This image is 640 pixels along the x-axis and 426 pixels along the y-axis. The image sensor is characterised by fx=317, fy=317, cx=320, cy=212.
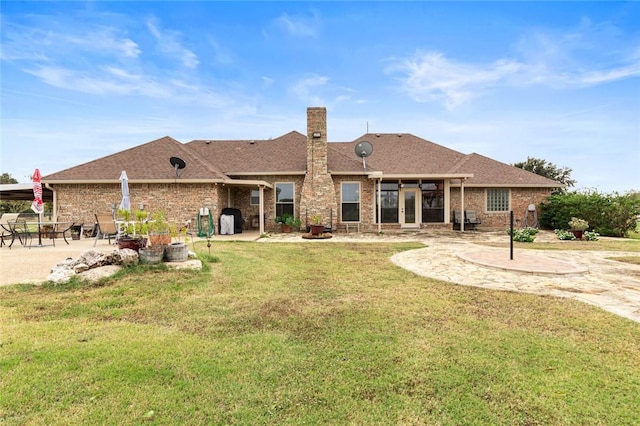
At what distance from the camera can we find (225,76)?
54.1 ft

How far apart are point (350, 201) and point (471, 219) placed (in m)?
6.47

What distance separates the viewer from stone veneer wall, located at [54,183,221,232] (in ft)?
46.8

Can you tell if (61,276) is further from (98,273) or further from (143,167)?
(143,167)

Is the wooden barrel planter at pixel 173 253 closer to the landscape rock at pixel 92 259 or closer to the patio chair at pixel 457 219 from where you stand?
the landscape rock at pixel 92 259

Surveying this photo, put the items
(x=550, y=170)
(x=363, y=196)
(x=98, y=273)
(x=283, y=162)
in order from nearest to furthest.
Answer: (x=98, y=273)
(x=363, y=196)
(x=283, y=162)
(x=550, y=170)

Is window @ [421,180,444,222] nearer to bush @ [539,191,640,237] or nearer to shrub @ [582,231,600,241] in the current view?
shrub @ [582,231,600,241]

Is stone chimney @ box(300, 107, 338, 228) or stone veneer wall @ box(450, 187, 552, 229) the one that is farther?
stone veneer wall @ box(450, 187, 552, 229)

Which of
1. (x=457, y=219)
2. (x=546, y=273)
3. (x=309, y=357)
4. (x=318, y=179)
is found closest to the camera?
(x=309, y=357)

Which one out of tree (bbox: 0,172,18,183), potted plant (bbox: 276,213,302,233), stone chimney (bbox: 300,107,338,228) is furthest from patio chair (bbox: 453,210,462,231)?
tree (bbox: 0,172,18,183)

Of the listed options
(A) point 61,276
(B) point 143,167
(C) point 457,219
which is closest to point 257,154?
(B) point 143,167

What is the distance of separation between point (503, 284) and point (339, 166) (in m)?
11.3

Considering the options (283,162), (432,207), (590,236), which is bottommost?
(590,236)

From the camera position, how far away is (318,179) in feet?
51.1

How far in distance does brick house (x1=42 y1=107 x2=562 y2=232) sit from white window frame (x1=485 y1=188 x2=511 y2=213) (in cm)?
6
